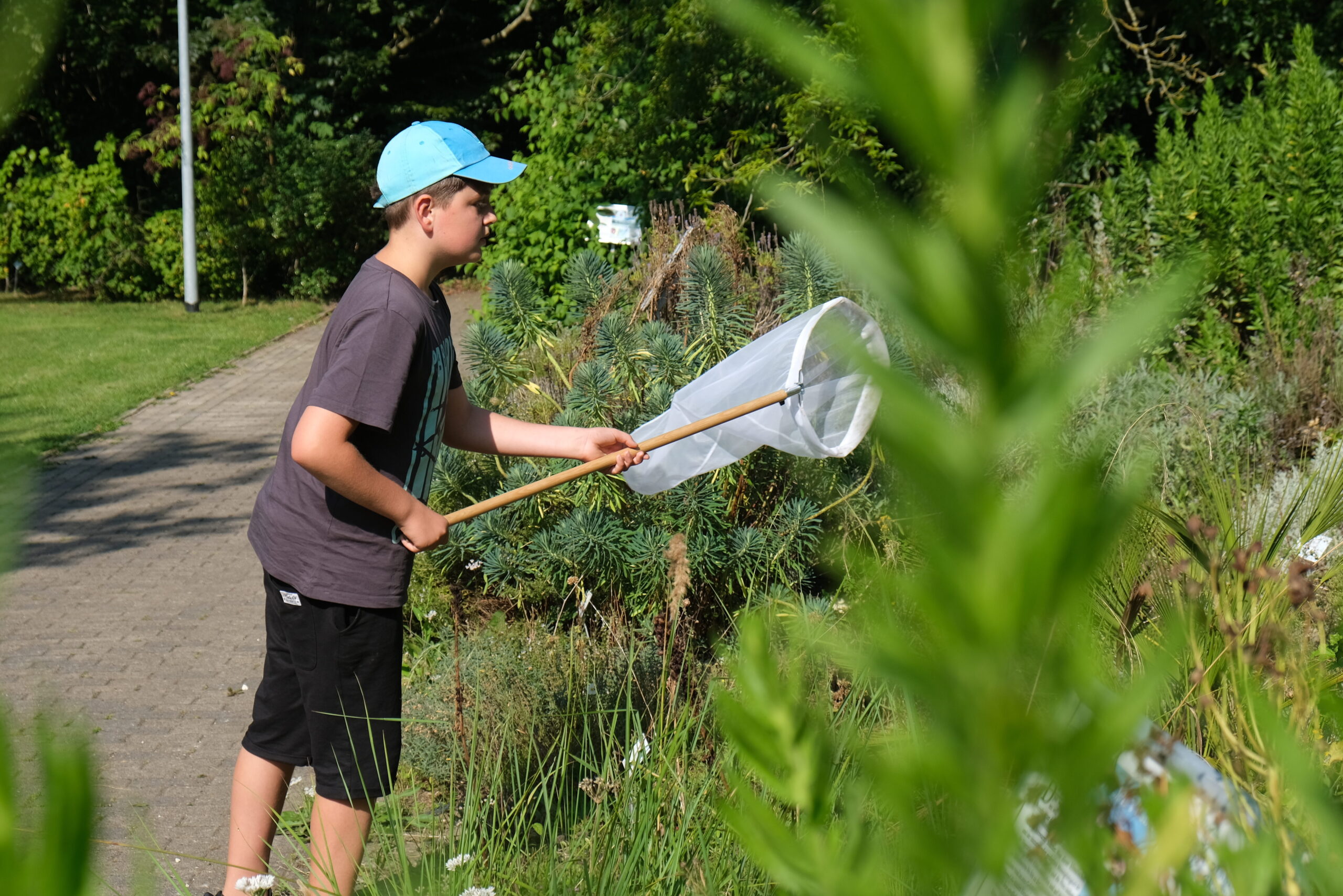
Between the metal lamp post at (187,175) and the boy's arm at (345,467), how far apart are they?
16.0 meters

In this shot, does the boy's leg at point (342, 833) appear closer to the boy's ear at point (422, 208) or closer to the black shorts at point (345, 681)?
the black shorts at point (345, 681)

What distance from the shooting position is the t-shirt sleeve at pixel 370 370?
269cm

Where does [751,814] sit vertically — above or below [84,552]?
above

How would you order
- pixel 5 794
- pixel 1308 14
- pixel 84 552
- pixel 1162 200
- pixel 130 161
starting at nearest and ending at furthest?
pixel 5 794, pixel 84 552, pixel 1162 200, pixel 1308 14, pixel 130 161

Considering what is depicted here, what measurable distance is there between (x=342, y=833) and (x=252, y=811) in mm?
319

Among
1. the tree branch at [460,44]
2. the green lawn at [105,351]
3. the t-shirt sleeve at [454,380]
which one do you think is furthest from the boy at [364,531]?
the tree branch at [460,44]

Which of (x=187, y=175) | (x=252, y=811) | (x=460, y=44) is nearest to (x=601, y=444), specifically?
(x=252, y=811)

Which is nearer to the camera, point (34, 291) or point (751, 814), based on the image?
point (751, 814)

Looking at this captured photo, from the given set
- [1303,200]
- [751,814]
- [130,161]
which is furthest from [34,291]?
[751,814]

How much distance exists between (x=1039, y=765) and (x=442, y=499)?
4.78 metres

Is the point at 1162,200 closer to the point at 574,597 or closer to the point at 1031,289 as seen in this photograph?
the point at 574,597

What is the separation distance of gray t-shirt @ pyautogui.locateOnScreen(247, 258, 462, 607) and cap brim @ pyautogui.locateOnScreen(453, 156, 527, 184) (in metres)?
0.32

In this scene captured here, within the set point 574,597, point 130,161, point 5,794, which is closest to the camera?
point 5,794

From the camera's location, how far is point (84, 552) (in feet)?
22.8
